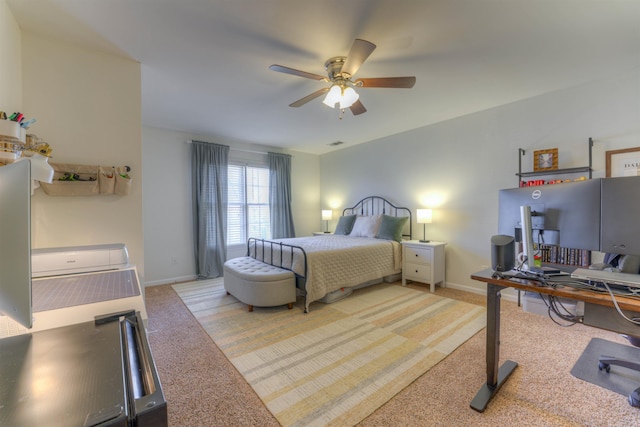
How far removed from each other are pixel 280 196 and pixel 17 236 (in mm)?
4694

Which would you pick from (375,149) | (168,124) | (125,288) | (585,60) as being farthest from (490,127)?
(168,124)

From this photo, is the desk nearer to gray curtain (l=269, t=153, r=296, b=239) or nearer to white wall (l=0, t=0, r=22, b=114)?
white wall (l=0, t=0, r=22, b=114)

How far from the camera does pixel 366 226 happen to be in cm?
449

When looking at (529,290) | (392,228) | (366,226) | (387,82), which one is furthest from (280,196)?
(529,290)

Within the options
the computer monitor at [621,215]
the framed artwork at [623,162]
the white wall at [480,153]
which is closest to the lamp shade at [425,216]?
the white wall at [480,153]

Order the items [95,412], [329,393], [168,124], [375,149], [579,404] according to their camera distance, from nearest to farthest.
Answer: [95,412] < [579,404] < [329,393] < [168,124] < [375,149]

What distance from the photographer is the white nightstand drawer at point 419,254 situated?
3.70 meters

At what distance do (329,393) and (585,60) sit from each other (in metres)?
3.50

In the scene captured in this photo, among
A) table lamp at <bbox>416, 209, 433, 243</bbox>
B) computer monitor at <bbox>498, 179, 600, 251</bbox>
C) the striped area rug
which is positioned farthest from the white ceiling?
the striped area rug

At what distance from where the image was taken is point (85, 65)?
2.09 m

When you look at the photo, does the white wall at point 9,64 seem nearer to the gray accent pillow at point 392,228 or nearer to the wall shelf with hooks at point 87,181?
the wall shelf with hooks at point 87,181

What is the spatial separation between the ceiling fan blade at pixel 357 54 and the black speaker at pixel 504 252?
1484mm

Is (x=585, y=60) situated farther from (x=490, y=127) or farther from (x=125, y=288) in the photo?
(x=125, y=288)

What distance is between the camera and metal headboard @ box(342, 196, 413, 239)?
4453mm
